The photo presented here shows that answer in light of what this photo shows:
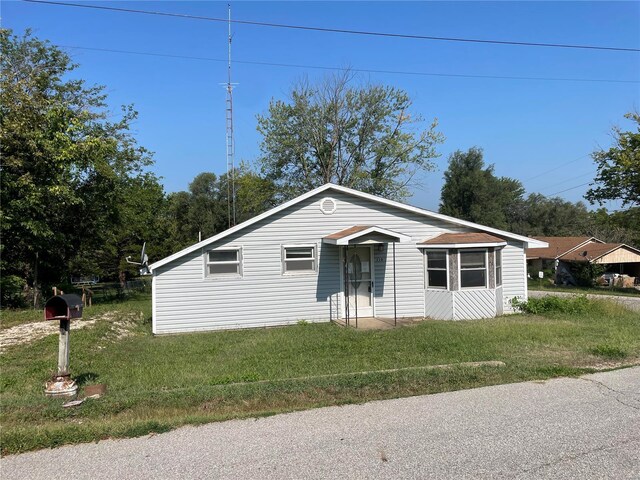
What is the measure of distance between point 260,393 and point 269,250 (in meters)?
7.64

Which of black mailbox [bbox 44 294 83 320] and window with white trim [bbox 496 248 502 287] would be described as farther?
window with white trim [bbox 496 248 502 287]

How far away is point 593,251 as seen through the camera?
137 ft

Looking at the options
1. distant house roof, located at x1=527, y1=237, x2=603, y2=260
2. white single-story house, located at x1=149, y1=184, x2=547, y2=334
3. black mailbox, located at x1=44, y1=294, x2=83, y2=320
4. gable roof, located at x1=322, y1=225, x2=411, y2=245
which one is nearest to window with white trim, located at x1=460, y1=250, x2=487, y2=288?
white single-story house, located at x1=149, y1=184, x2=547, y2=334

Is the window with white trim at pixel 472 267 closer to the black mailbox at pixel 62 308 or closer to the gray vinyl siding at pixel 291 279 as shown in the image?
the gray vinyl siding at pixel 291 279

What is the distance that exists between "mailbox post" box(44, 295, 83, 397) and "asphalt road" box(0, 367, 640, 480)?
6.60ft

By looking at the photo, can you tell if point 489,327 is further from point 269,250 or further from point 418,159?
point 418,159

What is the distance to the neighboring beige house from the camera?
40406 millimetres

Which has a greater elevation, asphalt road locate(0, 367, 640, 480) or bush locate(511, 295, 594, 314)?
bush locate(511, 295, 594, 314)

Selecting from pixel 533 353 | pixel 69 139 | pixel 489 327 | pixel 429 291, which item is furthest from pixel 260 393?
pixel 69 139

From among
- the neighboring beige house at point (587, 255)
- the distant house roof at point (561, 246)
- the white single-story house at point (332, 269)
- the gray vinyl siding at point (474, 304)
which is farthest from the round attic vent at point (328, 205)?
the distant house roof at point (561, 246)

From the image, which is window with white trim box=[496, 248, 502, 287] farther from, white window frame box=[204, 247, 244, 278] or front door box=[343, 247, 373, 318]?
white window frame box=[204, 247, 244, 278]

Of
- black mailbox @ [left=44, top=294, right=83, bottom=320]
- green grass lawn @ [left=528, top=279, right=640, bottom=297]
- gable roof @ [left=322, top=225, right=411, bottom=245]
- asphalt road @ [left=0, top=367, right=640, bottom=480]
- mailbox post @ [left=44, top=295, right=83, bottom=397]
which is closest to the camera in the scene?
asphalt road @ [left=0, top=367, right=640, bottom=480]

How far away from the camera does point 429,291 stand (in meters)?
14.0

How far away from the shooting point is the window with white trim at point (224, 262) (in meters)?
13.0
